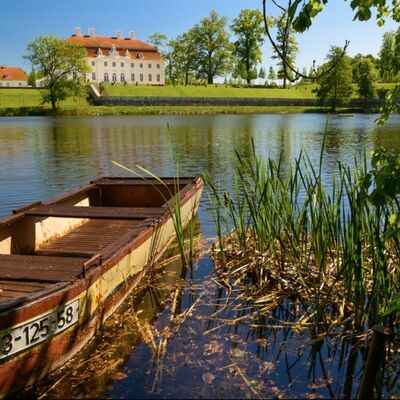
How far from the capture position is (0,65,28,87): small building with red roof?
115875mm

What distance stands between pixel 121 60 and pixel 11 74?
31.2 metres

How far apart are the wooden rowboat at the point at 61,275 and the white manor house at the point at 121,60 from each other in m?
101

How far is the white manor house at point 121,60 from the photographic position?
4126 inches

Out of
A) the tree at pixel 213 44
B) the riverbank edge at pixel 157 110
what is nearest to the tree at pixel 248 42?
the tree at pixel 213 44

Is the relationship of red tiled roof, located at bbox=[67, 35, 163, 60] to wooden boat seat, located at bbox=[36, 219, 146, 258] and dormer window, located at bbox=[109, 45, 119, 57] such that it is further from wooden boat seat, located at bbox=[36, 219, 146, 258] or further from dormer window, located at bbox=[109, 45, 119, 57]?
wooden boat seat, located at bbox=[36, 219, 146, 258]

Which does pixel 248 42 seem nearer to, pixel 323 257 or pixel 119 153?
pixel 119 153

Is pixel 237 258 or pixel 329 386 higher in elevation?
pixel 237 258

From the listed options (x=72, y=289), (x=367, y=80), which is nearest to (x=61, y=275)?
(x=72, y=289)

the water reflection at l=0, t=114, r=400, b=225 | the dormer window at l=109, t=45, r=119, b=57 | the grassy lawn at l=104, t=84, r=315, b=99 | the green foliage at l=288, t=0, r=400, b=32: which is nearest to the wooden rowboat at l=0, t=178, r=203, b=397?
the green foliage at l=288, t=0, r=400, b=32

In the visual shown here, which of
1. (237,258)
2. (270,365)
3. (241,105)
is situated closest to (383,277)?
(270,365)

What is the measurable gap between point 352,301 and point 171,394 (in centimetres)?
255

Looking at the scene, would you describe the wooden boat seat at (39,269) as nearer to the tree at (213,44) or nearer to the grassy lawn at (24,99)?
the grassy lawn at (24,99)

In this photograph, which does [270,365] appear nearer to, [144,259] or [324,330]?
[324,330]

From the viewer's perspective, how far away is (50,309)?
4.25m
